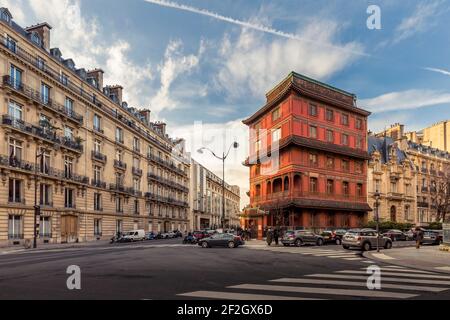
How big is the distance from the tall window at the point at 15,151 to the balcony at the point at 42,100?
4635 millimetres

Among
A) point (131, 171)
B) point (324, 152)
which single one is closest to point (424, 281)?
point (324, 152)

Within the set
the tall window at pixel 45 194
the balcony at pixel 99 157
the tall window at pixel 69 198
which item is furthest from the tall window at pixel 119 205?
the tall window at pixel 45 194

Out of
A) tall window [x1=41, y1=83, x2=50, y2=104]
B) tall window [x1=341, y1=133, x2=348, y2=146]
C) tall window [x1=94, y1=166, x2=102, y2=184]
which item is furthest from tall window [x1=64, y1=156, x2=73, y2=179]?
tall window [x1=341, y1=133, x2=348, y2=146]

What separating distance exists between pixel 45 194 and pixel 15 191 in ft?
14.7

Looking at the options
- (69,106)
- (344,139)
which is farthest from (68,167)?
(344,139)

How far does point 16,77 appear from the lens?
36.3m

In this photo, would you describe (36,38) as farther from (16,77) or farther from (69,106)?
(69,106)

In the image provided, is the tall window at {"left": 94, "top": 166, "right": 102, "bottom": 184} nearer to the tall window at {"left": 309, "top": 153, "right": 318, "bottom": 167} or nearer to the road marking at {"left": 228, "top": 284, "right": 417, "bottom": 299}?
the tall window at {"left": 309, "top": 153, "right": 318, "bottom": 167}

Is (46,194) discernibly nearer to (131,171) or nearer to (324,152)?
(131,171)

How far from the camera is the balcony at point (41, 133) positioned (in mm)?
34656

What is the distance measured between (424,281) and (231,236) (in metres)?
19.5

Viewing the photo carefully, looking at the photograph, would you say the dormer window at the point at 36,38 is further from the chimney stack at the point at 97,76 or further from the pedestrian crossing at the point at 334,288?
the pedestrian crossing at the point at 334,288

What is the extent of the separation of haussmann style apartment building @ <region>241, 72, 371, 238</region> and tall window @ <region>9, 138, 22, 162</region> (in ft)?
90.8
